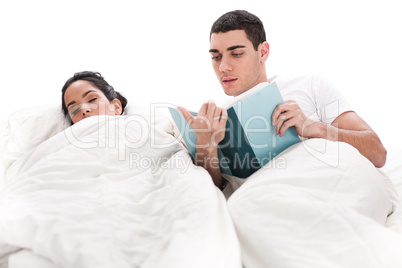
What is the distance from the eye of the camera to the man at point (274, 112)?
953mm

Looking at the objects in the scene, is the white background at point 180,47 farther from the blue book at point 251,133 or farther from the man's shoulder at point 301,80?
the blue book at point 251,133

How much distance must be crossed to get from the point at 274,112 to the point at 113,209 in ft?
1.71

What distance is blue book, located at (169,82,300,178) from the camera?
0.90 meters

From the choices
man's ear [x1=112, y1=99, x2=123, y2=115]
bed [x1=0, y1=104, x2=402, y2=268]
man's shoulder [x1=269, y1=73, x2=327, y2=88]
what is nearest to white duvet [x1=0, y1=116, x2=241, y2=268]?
bed [x1=0, y1=104, x2=402, y2=268]

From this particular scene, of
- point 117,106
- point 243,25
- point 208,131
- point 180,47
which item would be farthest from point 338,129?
point 180,47

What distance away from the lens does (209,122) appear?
93 cm

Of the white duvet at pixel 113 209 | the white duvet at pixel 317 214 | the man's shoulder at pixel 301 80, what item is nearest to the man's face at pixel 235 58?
the man's shoulder at pixel 301 80

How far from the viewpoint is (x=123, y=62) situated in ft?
6.38

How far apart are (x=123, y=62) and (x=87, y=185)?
4.13 ft

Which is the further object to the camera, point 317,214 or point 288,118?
point 288,118

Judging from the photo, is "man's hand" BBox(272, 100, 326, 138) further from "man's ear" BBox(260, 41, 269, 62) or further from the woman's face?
the woman's face

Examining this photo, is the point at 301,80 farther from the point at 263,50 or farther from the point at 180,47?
the point at 180,47

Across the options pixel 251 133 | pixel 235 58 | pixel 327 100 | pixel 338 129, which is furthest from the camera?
pixel 235 58

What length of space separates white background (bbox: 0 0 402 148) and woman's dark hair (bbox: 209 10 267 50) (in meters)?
0.51
